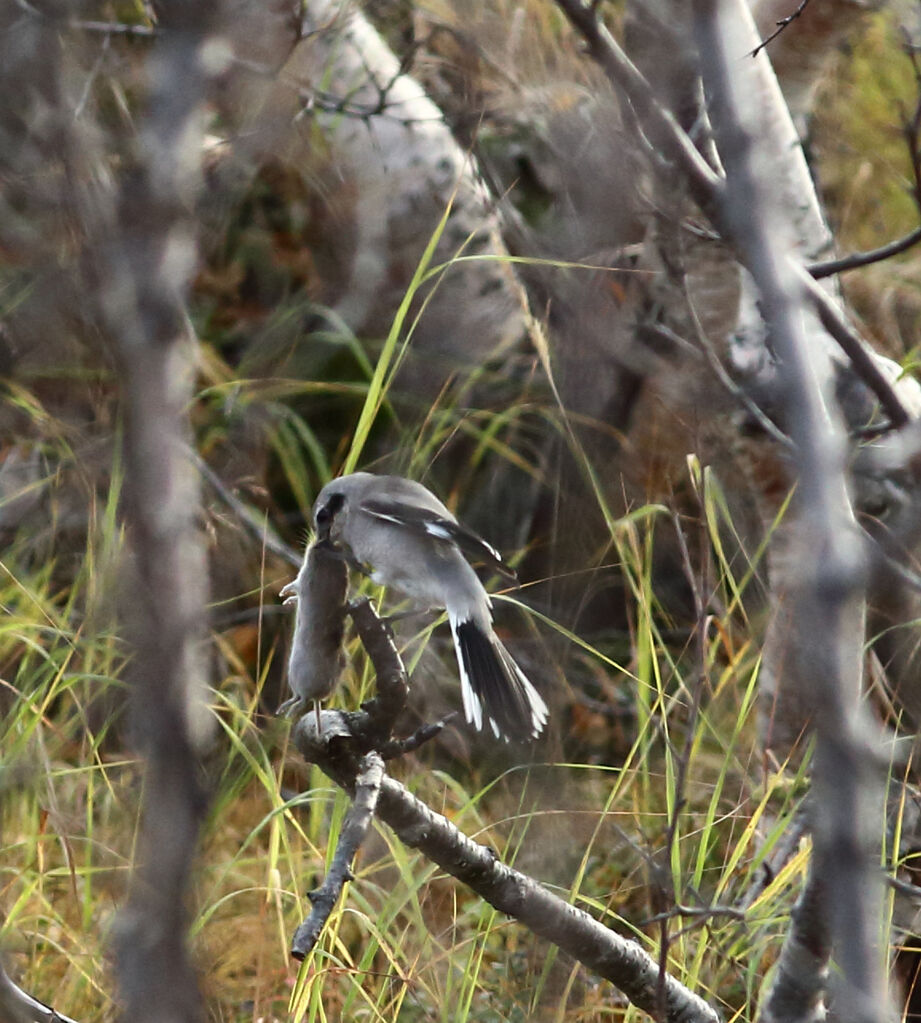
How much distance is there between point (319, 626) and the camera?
1378 mm

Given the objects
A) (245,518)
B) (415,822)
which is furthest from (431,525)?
(245,518)

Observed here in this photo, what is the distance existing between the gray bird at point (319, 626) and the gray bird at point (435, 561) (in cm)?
10

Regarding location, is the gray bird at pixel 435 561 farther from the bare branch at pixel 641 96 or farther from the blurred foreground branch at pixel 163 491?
the blurred foreground branch at pixel 163 491

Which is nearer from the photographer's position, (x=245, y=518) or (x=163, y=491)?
(x=163, y=491)

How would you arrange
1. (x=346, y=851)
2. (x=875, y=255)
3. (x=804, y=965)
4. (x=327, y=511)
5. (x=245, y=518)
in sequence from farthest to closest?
(x=245, y=518) < (x=327, y=511) < (x=875, y=255) < (x=804, y=965) < (x=346, y=851)

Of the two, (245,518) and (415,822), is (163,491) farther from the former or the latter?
(245,518)

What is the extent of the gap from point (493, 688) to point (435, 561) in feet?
0.59

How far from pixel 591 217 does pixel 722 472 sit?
2.03 ft

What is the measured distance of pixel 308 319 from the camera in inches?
144

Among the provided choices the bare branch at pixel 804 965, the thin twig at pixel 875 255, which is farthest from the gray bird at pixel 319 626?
the thin twig at pixel 875 255

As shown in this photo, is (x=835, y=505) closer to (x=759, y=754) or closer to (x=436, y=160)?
(x=759, y=754)

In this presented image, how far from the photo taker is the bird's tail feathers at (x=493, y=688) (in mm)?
1476

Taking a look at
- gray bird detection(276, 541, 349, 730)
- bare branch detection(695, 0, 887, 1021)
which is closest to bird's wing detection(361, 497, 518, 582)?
gray bird detection(276, 541, 349, 730)

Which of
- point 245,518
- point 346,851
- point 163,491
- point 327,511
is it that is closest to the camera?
point 163,491
